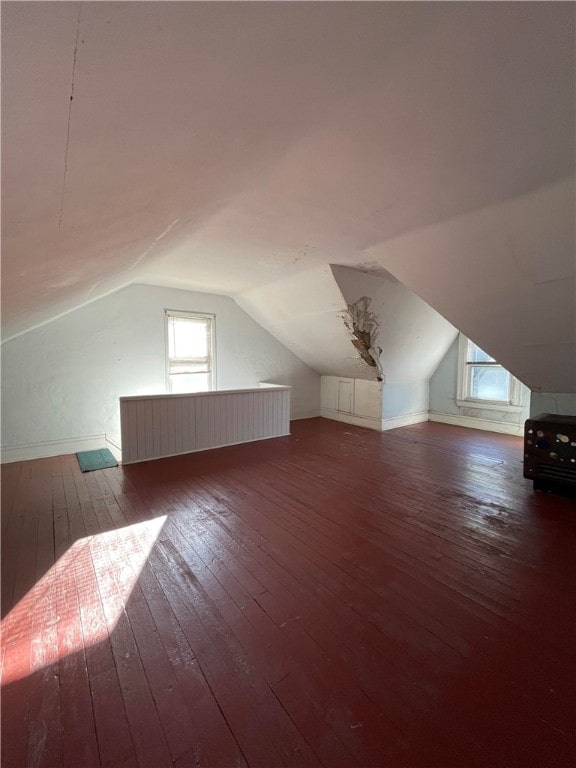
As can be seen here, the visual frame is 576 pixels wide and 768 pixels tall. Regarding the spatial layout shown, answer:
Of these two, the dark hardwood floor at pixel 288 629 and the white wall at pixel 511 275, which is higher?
the white wall at pixel 511 275

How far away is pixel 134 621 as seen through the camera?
1.59 meters

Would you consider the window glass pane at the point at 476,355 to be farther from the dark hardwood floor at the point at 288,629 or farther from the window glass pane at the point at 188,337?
the window glass pane at the point at 188,337

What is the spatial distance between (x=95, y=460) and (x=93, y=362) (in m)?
1.37

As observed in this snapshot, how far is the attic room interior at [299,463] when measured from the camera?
2.52 ft

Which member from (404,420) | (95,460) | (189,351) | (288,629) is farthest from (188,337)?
(288,629)

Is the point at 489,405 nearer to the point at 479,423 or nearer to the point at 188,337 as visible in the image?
the point at 479,423

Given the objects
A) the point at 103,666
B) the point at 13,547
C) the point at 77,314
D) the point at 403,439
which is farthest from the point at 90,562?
the point at 403,439

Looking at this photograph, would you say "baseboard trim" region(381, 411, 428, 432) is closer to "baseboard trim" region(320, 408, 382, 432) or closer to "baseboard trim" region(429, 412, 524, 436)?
"baseboard trim" region(320, 408, 382, 432)

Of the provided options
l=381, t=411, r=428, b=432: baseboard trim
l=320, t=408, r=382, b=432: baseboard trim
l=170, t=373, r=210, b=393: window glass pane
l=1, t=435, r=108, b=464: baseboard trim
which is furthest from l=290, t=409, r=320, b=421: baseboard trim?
l=1, t=435, r=108, b=464: baseboard trim

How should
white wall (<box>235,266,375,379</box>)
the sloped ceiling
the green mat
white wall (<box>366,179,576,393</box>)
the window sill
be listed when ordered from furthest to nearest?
the window sill < white wall (<box>235,266,375,379</box>) < the green mat < white wall (<box>366,179,576,393</box>) < the sloped ceiling

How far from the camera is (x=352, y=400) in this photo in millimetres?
6176

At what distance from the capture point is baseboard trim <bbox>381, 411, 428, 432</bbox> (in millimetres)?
5699

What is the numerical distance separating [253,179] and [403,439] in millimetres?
4331

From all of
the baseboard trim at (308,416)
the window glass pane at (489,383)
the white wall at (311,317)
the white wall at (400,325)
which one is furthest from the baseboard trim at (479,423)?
the baseboard trim at (308,416)
